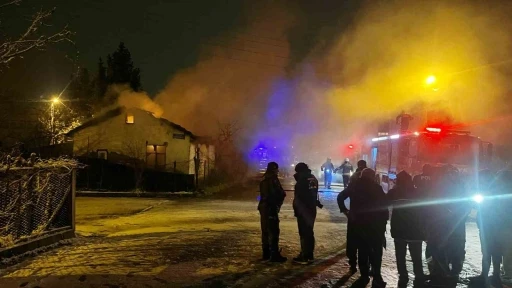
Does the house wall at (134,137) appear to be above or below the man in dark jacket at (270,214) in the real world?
above

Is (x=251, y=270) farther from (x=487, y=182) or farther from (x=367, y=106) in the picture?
(x=367, y=106)

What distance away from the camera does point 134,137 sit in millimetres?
29656

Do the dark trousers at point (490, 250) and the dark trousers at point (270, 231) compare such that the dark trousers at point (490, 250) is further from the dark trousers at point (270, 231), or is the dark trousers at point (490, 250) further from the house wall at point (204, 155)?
the house wall at point (204, 155)

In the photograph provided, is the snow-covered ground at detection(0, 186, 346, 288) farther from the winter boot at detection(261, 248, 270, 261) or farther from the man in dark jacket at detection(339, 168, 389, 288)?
the man in dark jacket at detection(339, 168, 389, 288)

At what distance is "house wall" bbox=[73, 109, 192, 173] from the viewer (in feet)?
97.1

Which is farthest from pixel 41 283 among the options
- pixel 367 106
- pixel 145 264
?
pixel 367 106

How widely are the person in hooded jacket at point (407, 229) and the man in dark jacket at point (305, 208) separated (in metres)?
1.32

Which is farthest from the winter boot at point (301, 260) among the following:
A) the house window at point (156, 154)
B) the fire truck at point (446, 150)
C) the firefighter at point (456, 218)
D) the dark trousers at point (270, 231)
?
the house window at point (156, 154)

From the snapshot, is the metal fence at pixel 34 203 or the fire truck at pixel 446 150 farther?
the fire truck at pixel 446 150

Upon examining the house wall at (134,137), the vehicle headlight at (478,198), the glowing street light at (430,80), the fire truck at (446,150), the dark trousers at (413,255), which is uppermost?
the glowing street light at (430,80)

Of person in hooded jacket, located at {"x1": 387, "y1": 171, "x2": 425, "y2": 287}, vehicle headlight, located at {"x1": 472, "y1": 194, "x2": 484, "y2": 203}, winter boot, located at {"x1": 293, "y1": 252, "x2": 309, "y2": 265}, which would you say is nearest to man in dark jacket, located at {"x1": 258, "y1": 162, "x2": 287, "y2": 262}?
winter boot, located at {"x1": 293, "y1": 252, "x2": 309, "y2": 265}

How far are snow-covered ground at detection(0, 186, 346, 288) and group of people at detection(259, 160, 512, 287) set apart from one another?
138cm

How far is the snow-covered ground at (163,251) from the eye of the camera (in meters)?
6.61

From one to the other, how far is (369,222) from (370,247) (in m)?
0.33
